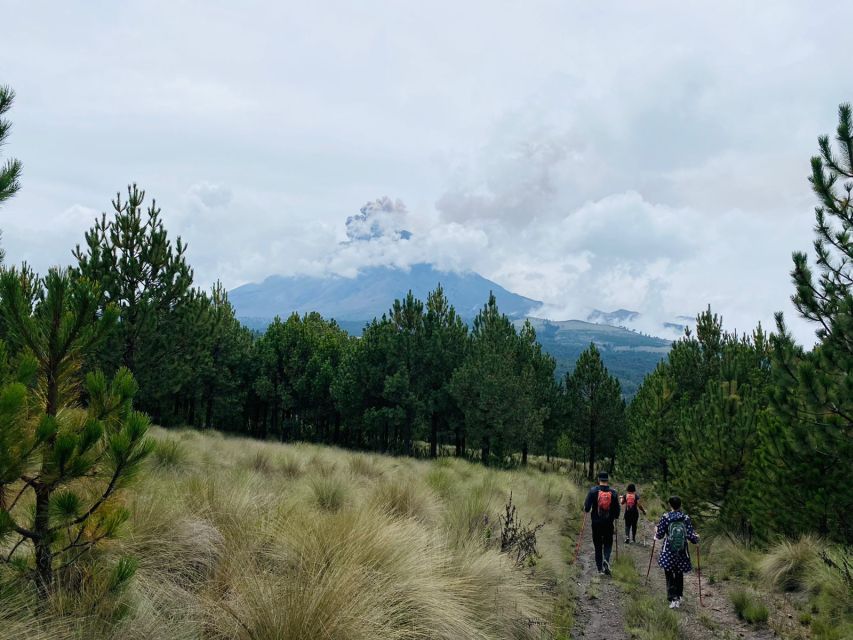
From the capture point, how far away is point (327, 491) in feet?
26.7

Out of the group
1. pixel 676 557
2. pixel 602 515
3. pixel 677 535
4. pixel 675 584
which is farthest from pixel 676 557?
pixel 602 515

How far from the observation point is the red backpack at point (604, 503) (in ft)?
34.4

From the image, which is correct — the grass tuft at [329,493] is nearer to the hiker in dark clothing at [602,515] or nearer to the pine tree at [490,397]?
the hiker in dark clothing at [602,515]

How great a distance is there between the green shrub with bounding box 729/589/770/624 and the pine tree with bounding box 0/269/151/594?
8.74 meters

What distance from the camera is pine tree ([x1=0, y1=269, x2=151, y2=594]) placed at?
115 inches

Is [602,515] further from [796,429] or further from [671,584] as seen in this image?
[796,429]

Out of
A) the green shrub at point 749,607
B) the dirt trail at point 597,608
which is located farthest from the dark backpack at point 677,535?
the dirt trail at point 597,608

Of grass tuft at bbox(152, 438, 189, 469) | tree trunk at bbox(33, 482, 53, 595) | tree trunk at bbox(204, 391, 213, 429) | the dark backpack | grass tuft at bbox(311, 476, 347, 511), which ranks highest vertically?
tree trunk at bbox(33, 482, 53, 595)

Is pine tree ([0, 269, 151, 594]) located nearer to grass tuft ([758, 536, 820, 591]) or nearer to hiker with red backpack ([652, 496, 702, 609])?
hiker with red backpack ([652, 496, 702, 609])

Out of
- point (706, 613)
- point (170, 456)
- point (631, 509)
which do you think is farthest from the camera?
point (631, 509)

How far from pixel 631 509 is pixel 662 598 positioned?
6.02 metres

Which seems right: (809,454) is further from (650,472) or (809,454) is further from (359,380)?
(359,380)

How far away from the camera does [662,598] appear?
9.02 m

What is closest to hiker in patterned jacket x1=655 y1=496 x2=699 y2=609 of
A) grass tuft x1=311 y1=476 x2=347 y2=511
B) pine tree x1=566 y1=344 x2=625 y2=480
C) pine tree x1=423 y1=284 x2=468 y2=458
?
grass tuft x1=311 y1=476 x2=347 y2=511
